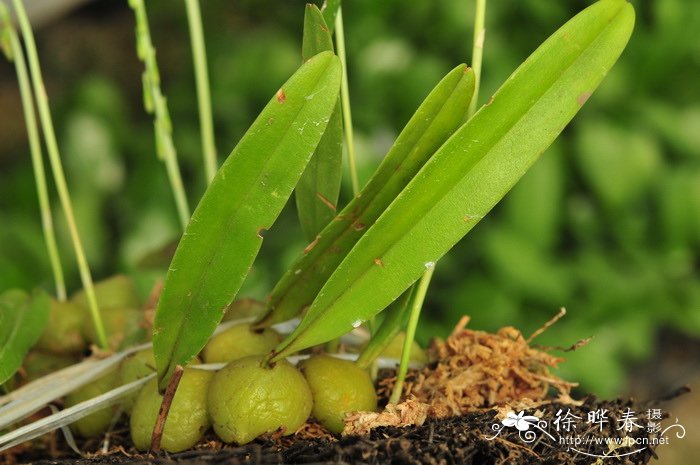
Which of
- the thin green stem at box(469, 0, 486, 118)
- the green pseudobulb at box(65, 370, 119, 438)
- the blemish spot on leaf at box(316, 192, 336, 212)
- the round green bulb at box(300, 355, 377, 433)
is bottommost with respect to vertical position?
the green pseudobulb at box(65, 370, 119, 438)

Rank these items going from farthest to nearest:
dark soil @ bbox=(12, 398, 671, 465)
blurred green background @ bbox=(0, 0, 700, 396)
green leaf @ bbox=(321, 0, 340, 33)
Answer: blurred green background @ bbox=(0, 0, 700, 396) → green leaf @ bbox=(321, 0, 340, 33) → dark soil @ bbox=(12, 398, 671, 465)

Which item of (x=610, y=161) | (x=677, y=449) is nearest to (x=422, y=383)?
(x=610, y=161)

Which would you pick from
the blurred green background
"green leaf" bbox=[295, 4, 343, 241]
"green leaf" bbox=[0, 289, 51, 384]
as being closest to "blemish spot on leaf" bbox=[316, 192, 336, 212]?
"green leaf" bbox=[295, 4, 343, 241]

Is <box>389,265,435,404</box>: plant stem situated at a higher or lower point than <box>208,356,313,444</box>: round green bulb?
higher

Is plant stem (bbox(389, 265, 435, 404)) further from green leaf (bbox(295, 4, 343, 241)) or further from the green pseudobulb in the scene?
the green pseudobulb

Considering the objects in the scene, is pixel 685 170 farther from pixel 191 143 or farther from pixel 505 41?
pixel 191 143

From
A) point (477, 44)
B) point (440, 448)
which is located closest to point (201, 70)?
point (477, 44)

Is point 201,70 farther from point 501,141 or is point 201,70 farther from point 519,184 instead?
→ point 519,184

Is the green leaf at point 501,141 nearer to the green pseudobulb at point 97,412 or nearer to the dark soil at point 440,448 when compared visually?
the dark soil at point 440,448
